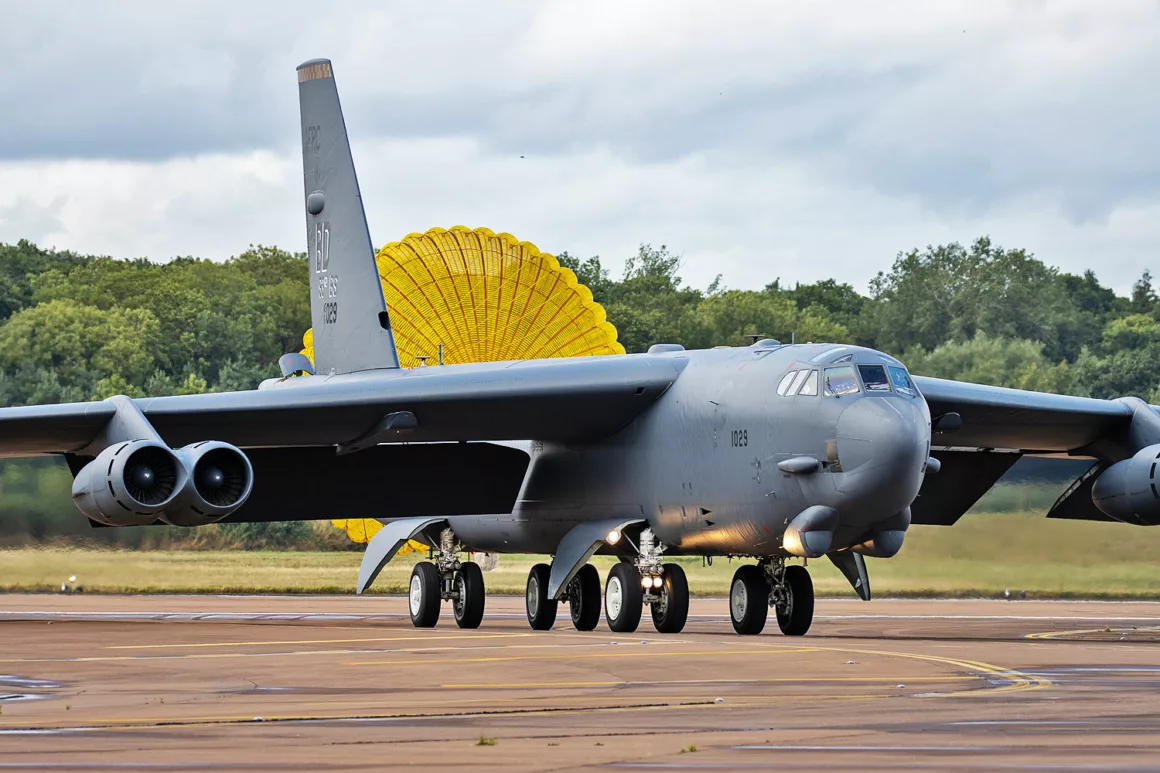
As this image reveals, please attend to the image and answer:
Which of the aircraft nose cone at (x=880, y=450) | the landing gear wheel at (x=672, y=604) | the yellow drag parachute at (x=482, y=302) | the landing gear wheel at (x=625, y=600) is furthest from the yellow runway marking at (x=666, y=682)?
the yellow drag parachute at (x=482, y=302)

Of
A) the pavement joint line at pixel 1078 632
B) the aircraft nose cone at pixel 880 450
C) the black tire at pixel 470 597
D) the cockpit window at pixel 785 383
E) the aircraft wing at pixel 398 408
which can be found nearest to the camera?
the aircraft nose cone at pixel 880 450

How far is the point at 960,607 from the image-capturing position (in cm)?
3130

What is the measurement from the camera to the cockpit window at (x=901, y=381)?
19781 mm

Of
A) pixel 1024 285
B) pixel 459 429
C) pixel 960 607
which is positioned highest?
pixel 1024 285

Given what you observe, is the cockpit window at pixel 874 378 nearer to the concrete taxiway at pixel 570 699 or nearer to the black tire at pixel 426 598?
the concrete taxiway at pixel 570 699

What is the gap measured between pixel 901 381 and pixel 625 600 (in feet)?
14.9

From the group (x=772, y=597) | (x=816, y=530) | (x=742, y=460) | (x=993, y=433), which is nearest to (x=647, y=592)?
(x=772, y=597)

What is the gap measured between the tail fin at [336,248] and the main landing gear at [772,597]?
667 cm

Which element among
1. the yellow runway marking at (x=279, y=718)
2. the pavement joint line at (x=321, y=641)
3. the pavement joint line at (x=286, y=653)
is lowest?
the pavement joint line at (x=321, y=641)

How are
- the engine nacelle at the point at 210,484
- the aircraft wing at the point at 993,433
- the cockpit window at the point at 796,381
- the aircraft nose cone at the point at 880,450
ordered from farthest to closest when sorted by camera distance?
the aircraft wing at the point at 993,433
the cockpit window at the point at 796,381
the engine nacelle at the point at 210,484
the aircraft nose cone at the point at 880,450

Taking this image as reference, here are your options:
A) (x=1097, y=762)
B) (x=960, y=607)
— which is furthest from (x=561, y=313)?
(x=1097, y=762)

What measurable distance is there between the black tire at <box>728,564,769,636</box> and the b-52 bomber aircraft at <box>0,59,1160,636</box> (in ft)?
0.11

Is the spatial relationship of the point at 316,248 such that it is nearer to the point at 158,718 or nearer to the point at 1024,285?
the point at 158,718

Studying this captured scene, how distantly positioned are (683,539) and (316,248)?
8788 mm
